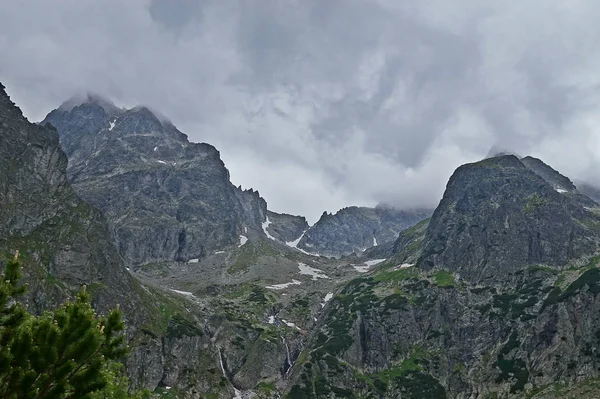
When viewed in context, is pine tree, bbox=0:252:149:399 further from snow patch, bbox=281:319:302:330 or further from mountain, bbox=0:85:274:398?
snow patch, bbox=281:319:302:330

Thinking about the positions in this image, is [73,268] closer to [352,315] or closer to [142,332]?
[142,332]

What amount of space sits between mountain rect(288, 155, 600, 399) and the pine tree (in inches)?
4662

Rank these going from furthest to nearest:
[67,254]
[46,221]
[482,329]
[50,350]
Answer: [482,329] → [46,221] → [67,254] → [50,350]

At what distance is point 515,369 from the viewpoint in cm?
12912

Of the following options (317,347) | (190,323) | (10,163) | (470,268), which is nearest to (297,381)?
(317,347)

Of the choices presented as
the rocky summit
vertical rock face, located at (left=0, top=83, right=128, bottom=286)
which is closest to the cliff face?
vertical rock face, located at (left=0, top=83, right=128, bottom=286)

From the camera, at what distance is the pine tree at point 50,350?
15.5 metres

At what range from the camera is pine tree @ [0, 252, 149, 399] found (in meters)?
15.5

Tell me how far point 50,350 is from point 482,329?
160m

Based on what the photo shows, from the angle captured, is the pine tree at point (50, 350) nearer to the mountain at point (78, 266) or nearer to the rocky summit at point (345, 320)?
the rocky summit at point (345, 320)

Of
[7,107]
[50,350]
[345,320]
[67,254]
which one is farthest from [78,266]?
[50,350]

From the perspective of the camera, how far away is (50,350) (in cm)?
1570

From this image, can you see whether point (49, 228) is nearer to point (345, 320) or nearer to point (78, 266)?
point (78, 266)

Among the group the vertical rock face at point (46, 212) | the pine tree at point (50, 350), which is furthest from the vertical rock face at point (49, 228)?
the pine tree at point (50, 350)
